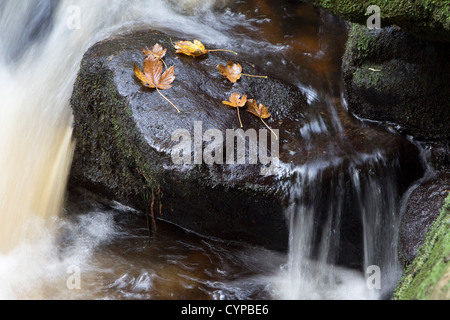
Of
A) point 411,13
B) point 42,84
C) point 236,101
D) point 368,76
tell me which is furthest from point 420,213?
point 42,84

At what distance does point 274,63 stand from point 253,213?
168cm

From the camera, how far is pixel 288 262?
402 centimetres

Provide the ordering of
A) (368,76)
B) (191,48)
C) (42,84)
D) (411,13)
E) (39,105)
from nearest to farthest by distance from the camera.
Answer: (411,13) → (368,76) → (191,48) → (39,105) → (42,84)

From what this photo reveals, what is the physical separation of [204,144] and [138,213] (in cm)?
114

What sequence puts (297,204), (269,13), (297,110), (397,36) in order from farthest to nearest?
(269,13), (297,110), (397,36), (297,204)

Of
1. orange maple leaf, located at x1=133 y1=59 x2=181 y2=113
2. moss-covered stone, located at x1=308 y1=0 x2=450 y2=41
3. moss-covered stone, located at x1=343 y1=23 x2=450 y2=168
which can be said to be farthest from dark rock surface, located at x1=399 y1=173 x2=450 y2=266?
orange maple leaf, located at x1=133 y1=59 x2=181 y2=113

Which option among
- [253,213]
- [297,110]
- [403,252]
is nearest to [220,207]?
[253,213]

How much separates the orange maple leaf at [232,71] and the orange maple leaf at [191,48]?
26 centimetres

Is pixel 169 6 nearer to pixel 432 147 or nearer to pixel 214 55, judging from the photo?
pixel 214 55

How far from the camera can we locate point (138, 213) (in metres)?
4.54

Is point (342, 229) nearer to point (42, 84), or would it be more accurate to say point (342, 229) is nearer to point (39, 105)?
point (39, 105)

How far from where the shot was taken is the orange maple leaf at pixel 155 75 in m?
4.11

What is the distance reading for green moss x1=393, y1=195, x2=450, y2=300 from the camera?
2.49 metres

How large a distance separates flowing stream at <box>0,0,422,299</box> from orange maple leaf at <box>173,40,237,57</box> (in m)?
0.43
